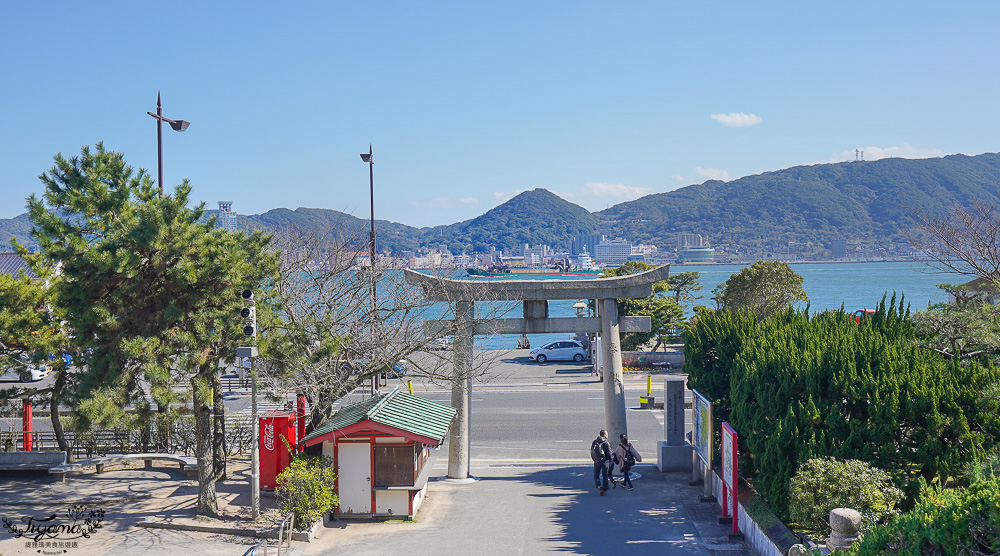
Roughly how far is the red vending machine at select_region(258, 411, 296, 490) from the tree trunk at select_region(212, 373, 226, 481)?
95cm

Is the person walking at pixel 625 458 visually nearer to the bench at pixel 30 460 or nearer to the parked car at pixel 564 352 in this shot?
the bench at pixel 30 460

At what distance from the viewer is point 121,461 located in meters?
17.0

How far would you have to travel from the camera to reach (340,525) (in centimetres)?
1366

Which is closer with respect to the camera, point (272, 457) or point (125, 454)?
point (272, 457)

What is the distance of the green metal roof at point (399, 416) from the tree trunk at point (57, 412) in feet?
18.0

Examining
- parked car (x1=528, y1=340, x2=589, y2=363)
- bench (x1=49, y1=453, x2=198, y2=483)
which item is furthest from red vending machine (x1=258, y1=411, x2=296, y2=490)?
parked car (x1=528, y1=340, x2=589, y2=363)

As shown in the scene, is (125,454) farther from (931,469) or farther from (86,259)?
(931,469)

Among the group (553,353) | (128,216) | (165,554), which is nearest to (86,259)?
(128,216)

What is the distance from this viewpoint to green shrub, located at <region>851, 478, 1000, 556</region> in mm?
6004

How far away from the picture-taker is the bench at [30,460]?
16297 millimetres

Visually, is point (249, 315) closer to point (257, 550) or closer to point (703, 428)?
point (257, 550)

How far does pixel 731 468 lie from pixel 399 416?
6.30 m

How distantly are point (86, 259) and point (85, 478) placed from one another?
21.6 ft

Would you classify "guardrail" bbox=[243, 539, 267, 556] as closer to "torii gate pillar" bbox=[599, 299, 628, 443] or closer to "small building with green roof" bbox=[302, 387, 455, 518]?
"small building with green roof" bbox=[302, 387, 455, 518]
